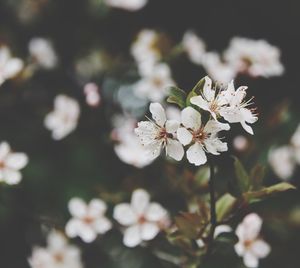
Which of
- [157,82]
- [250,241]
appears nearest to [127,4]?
[157,82]

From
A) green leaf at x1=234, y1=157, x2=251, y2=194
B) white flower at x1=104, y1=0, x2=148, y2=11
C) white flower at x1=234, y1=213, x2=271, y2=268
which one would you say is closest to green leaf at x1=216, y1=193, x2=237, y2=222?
green leaf at x1=234, y1=157, x2=251, y2=194

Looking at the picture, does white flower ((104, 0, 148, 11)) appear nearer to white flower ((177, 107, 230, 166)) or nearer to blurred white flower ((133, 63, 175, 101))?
blurred white flower ((133, 63, 175, 101))

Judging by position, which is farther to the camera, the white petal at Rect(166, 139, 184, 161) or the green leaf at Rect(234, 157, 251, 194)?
the green leaf at Rect(234, 157, 251, 194)


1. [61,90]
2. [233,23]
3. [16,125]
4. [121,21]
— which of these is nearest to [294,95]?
[233,23]

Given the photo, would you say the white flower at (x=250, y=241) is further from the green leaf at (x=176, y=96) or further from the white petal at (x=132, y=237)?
the green leaf at (x=176, y=96)

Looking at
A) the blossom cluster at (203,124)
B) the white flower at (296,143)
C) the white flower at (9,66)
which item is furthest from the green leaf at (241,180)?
the white flower at (9,66)

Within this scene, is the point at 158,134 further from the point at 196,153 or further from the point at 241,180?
the point at 241,180
